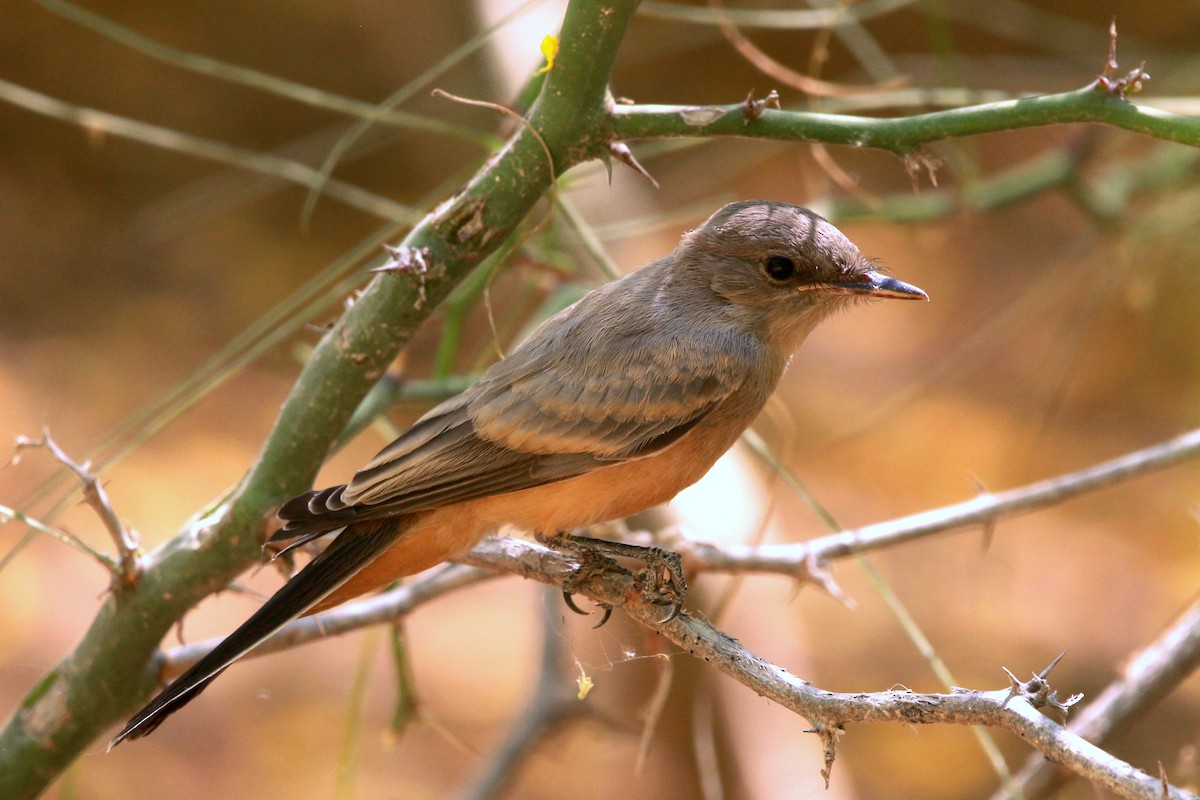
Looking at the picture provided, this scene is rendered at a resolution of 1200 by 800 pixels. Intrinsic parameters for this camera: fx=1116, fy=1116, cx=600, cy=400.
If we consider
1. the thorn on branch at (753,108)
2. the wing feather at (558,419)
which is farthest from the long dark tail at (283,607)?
the thorn on branch at (753,108)

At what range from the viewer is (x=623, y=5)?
7.89 ft

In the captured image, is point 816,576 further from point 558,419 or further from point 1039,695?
point 1039,695

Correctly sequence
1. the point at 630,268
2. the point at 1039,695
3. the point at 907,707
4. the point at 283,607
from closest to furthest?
1. the point at 1039,695
2. the point at 907,707
3. the point at 283,607
4. the point at 630,268

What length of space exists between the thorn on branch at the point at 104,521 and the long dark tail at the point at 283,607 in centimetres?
32

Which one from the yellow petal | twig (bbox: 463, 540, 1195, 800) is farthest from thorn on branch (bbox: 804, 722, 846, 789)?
the yellow petal

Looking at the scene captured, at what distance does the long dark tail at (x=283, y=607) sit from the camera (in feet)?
8.21

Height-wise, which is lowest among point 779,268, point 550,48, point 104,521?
point 104,521

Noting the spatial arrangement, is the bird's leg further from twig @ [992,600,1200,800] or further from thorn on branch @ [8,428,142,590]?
twig @ [992,600,1200,800]

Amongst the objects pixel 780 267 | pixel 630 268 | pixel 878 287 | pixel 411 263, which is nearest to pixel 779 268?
pixel 780 267

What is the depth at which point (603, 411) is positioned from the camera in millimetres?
3043

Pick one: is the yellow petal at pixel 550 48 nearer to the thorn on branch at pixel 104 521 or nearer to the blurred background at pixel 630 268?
the blurred background at pixel 630 268

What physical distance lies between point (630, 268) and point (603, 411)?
6.05 ft

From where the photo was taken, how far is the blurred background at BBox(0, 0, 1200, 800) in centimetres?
488

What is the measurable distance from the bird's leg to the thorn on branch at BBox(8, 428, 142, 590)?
1077mm
